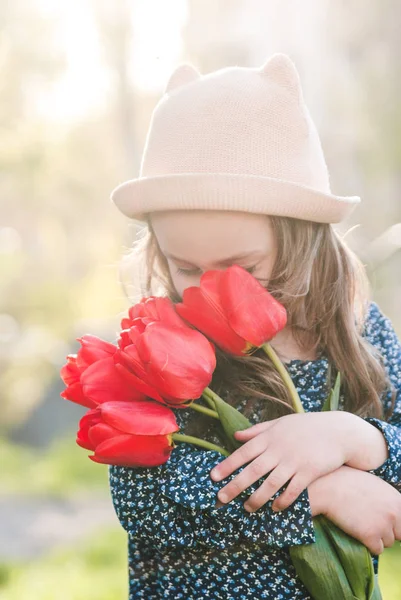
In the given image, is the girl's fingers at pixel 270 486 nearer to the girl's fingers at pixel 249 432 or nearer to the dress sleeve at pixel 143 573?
the girl's fingers at pixel 249 432

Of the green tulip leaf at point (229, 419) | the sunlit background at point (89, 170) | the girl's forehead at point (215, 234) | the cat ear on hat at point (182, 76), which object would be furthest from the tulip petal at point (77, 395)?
the sunlit background at point (89, 170)

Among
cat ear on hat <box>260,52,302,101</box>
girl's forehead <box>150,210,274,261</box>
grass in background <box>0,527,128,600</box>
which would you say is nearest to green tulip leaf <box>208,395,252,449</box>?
girl's forehead <box>150,210,274,261</box>

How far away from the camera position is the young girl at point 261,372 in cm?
74

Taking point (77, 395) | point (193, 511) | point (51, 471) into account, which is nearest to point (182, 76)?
point (77, 395)

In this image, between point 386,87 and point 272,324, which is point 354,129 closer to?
point 386,87

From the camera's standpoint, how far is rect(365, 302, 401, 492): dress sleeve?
0.79 meters

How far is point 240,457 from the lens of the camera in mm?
727

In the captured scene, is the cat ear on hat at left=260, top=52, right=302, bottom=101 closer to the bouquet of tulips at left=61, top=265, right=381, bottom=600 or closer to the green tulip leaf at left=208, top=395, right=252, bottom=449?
the bouquet of tulips at left=61, top=265, right=381, bottom=600

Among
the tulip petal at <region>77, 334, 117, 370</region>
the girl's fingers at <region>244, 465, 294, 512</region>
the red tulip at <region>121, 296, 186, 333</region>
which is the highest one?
the red tulip at <region>121, 296, 186, 333</region>

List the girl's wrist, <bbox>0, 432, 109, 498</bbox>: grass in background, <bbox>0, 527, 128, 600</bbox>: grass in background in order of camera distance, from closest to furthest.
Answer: the girl's wrist < <bbox>0, 527, 128, 600</bbox>: grass in background < <bbox>0, 432, 109, 498</bbox>: grass in background

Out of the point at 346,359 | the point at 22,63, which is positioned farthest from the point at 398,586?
the point at 22,63

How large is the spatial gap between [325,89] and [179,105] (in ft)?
5.47

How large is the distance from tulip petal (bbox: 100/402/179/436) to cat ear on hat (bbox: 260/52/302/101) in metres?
0.48

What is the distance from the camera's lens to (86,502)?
2.56 meters
